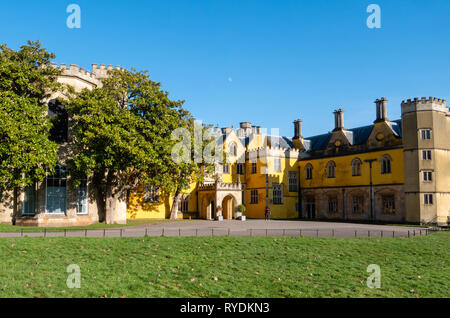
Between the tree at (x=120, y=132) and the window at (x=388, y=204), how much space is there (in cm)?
2464

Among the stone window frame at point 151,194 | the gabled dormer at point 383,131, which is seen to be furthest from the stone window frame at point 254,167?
the gabled dormer at point 383,131

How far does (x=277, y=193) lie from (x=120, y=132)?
2618 centimetres

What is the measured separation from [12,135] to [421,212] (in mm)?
37376

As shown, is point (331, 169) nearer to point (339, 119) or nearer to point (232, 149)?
point (339, 119)

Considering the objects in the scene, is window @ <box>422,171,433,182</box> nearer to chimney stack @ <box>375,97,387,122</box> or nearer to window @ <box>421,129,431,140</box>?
window @ <box>421,129,431,140</box>

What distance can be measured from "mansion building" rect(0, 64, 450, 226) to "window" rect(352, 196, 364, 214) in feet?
0.39

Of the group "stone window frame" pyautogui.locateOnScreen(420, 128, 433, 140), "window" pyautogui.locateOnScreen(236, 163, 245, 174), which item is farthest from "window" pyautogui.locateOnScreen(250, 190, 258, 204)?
"stone window frame" pyautogui.locateOnScreen(420, 128, 433, 140)

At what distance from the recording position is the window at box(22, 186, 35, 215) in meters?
33.0

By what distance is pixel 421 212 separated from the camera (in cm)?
3988

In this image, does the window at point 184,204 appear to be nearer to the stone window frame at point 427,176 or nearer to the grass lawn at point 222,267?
the grass lawn at point 222,267

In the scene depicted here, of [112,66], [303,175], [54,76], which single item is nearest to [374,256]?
[54,76]

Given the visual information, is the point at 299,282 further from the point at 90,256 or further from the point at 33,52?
the point at 33,52

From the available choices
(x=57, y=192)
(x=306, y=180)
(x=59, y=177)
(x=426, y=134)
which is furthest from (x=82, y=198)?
(x=426, y=134)

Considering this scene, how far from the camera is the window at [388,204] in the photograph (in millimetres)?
43531
